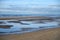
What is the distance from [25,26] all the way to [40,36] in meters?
0.20

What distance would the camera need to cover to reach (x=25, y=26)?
135 centimetres

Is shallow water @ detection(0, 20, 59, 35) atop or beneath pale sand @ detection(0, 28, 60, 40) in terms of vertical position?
atop

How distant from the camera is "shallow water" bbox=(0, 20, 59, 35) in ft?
4.34

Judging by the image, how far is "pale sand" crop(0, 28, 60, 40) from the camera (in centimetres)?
128

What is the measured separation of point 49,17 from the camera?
1.38 meters

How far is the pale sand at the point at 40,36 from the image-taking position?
1280 millimetres

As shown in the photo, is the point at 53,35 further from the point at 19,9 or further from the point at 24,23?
the point at 19,9

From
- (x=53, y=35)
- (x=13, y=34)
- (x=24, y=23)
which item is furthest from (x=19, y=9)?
(x=53, y=35)

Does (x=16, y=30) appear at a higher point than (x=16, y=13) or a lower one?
lower

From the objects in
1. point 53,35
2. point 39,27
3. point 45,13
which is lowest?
point 53,35

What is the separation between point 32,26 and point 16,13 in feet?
0.73

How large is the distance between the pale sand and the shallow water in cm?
5

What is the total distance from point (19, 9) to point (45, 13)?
0.29 m

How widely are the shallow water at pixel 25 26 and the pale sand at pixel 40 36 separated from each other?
48 millimetres
